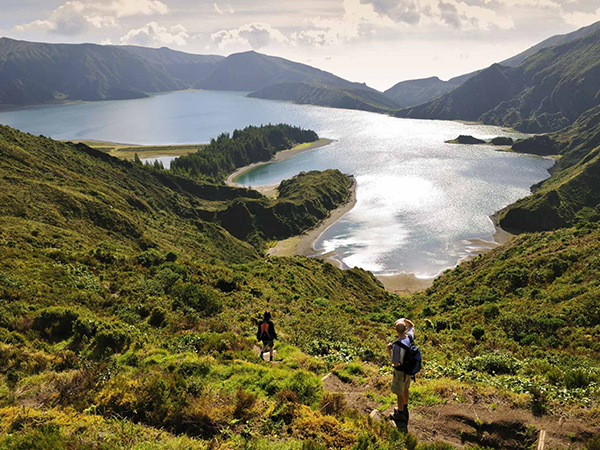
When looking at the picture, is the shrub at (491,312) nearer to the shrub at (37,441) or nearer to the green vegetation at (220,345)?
the green vegetation at (220,345)

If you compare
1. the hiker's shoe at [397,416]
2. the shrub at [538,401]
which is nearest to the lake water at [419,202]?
the shrub at [538,401]

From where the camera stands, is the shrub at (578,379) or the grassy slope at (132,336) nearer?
the grassy slope at (132,336)

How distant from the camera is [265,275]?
4431 centimetres

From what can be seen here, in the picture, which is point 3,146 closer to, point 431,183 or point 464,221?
point 464,221

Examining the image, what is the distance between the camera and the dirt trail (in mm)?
9211

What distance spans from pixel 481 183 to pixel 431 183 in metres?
20.2

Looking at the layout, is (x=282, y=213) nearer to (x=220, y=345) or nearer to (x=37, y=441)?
(x=220, y=345)

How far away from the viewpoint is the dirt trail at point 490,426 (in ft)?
30.2

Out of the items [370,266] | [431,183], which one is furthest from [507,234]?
[431,183]

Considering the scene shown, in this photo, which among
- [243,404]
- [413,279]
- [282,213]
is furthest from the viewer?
[282,213]

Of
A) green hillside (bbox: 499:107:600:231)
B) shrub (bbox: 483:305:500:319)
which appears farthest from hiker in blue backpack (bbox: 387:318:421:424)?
green hillside (bbox: 499:107:600:231)

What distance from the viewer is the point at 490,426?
9859 millimetres

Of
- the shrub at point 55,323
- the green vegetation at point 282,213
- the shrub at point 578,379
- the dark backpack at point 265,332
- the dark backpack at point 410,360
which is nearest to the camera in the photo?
the dark backpack at point 410,360

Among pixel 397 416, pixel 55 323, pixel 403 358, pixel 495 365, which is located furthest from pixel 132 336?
pixel 495 365
